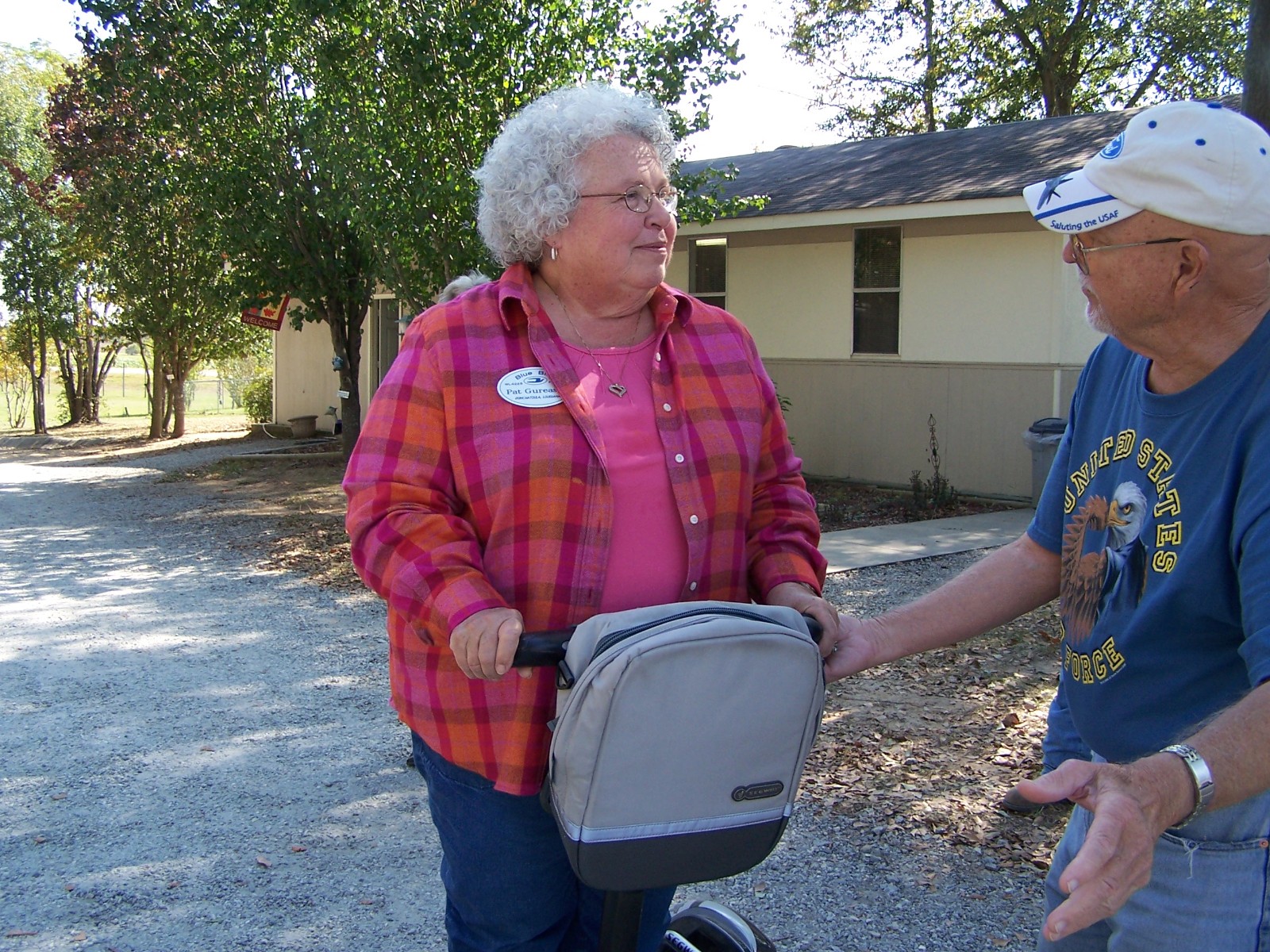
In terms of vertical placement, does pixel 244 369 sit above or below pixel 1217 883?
above

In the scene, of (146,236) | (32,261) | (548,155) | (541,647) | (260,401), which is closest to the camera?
(541,647)

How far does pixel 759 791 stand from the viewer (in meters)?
1.94

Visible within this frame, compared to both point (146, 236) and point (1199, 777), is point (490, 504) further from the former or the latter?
A: point (146, 236)

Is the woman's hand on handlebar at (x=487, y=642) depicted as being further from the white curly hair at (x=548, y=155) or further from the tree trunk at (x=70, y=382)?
the tree trunk at (x=70, y=382)

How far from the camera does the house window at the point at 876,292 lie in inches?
539

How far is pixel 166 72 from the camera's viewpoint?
12852mm

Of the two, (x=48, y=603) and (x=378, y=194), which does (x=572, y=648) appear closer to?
(x=48, y=603)

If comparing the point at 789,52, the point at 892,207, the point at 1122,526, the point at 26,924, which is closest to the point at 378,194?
the point at 892,207

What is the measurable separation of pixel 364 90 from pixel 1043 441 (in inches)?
272

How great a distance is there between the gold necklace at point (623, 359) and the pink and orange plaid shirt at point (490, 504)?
0.08 m

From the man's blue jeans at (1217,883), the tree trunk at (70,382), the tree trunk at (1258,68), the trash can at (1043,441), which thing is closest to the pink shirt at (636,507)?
the man's blue jeans at (1217,883)

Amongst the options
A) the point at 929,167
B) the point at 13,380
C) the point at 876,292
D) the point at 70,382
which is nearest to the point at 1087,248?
the point at 876,292

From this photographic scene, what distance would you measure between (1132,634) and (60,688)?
5.79 meters

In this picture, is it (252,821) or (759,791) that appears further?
(252,821)
